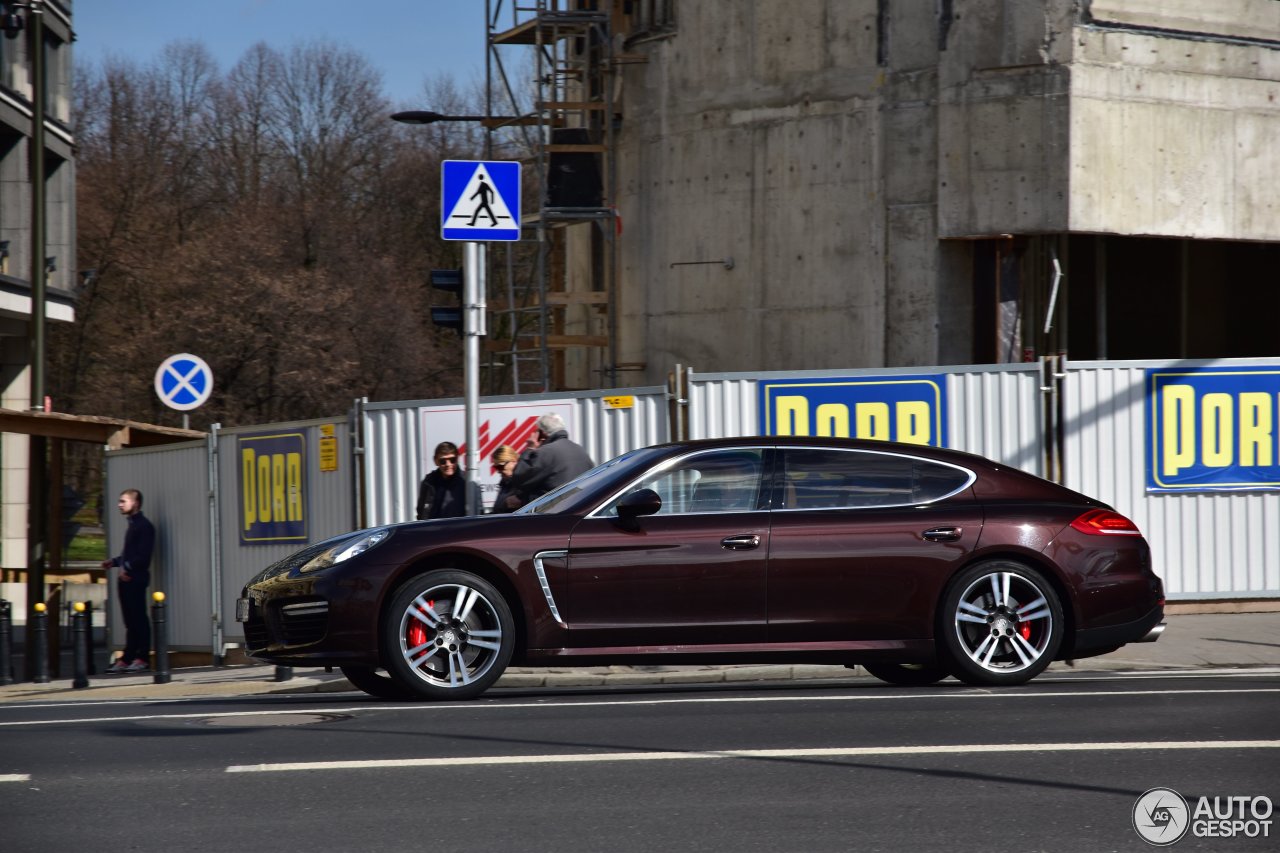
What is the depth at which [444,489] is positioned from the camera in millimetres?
13219

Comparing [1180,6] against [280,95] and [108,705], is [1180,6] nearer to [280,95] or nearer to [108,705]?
[108,705]

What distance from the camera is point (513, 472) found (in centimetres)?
1295

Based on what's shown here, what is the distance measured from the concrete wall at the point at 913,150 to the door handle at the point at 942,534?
360 inches

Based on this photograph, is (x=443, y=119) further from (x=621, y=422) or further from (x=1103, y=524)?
(x=1103, y=524)

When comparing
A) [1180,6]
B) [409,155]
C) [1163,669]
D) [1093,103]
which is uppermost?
[409,155]

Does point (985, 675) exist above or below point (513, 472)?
below

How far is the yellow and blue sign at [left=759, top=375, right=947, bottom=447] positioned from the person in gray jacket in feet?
7.14

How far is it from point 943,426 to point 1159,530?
196cm

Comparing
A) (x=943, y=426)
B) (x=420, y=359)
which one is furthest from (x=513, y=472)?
(x=420, y=359)

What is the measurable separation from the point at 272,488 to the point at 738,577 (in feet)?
25.6

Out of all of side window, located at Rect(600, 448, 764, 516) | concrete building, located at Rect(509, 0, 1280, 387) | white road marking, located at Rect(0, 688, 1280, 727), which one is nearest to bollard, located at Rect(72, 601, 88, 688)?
white road marking, located at Rect(0, 688, 1280, 727)

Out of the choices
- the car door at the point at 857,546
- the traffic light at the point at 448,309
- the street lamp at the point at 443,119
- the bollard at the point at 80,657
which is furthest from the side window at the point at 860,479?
the street lamp at the point at 443,119

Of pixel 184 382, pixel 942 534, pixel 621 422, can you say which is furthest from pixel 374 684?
pixel 184 382

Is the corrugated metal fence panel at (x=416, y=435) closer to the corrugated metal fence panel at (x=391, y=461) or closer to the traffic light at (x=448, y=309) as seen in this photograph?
the corrugated metal fence panel at (x=391, y=461)
